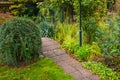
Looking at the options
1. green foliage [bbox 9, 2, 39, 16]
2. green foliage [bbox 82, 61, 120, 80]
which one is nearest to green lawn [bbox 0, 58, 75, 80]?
green foliage [bbox 82, 61, 120, 80]

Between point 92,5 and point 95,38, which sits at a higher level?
point 92,5

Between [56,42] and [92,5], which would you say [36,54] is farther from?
[92,5]

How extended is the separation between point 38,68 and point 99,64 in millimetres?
1422

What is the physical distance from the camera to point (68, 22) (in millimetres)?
8602

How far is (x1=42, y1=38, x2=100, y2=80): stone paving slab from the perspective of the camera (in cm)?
543

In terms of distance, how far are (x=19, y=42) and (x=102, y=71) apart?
2.00 m

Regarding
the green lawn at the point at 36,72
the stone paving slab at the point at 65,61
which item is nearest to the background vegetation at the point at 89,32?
the stone paving slab at the point at 65,61

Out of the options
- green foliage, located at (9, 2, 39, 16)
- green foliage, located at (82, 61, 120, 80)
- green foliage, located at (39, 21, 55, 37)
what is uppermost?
green foliage, located at (9, 2, 39, 16)

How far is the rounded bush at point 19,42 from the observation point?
223 inches

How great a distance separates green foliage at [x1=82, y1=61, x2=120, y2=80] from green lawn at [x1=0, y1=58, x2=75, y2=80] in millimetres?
638

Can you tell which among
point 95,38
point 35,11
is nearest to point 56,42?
point 95,38

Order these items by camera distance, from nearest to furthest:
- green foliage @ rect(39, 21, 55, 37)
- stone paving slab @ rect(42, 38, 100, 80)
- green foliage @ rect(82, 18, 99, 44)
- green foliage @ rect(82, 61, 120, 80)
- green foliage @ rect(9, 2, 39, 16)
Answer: green foliage @ rect(82, 61, 120, 80) < stone paving slab @ rect(42, 38, 100, 80) < green foliage @ rect(82, 18, 99, 44) < green foliage @ rect(39, 21, 55, 37) < green foliage @ rect(9, 2, 39, 16)

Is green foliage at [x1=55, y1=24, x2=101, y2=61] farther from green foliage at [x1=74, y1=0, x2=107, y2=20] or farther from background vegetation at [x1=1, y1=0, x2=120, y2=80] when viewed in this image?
green foliage at [x1=74, y1=0, x2=107, y2=20]

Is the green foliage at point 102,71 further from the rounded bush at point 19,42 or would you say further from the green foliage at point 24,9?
the green foliage at point 24,9
